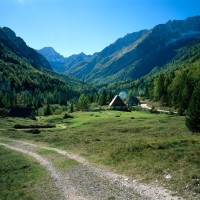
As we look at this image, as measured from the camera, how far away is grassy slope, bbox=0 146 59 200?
2588 centimetres

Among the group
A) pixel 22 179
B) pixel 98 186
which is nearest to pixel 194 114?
pixel 98 186

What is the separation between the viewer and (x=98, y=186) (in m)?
25.6

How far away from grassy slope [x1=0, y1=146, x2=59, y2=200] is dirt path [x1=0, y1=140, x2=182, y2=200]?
3.47 feet

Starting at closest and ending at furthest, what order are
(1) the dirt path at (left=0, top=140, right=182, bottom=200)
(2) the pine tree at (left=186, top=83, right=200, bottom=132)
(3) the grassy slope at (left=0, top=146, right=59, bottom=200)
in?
1. (1) the dirt path at (left=0, top=140, right=182, bottom=200)
2. (3) the grassy slope at (left=0, top=146, right=59, bottom=200)
3. (2) the pine tree at (left=186, top=83, right=200, bottom=132)

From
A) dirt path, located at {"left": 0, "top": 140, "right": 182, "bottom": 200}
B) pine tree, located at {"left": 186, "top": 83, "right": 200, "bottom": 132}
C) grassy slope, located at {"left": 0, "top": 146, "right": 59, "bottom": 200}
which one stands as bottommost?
grassy slope, located at {"left": 0, "top": 146, "right": 59, "bottom": 200}

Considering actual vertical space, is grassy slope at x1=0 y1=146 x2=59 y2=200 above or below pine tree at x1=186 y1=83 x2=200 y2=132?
below

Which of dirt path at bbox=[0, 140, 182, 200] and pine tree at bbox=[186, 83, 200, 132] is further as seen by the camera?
pine tree at bbox=[186, 83, 200, 132]

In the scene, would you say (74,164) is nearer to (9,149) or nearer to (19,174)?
(19,174)

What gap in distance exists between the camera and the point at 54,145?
53188mm

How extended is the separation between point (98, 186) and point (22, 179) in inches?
387

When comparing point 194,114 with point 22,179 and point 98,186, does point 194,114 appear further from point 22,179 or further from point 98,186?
point 22,179

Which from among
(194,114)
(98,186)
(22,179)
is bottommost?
(22,179)

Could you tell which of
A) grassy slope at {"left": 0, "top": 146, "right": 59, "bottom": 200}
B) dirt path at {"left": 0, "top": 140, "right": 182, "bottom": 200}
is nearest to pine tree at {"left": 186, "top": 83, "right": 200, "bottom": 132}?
dirt path at {"left": 0, "top": 140, "right": 182, "bottom": 200}

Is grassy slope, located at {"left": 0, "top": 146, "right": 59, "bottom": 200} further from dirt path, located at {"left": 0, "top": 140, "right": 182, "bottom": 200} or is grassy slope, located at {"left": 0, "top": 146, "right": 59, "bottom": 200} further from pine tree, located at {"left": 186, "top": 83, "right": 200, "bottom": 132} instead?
pine tree, located at {"left": 186, "top": 83, "right": 200, "bottom": 132}
